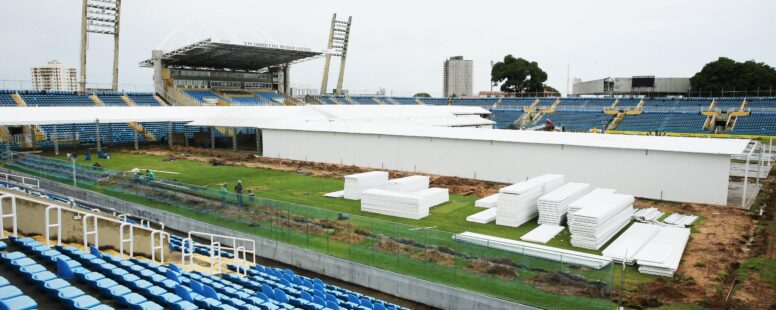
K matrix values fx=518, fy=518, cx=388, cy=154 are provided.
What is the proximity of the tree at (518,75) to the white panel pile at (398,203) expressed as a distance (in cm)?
7846

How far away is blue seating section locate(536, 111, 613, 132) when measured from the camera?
6074 centimetres

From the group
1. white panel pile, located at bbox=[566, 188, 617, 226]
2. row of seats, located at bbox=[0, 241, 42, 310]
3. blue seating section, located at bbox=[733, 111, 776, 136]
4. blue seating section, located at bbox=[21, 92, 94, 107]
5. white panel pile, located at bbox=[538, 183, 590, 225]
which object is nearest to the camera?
row of seats, located at bbox=[0, 241, 42, 310]

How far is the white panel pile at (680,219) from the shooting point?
20.4 meters

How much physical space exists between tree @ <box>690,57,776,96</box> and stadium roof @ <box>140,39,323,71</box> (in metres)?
58.3

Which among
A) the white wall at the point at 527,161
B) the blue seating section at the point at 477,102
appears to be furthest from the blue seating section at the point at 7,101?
the blue seating section at the point at 477,102

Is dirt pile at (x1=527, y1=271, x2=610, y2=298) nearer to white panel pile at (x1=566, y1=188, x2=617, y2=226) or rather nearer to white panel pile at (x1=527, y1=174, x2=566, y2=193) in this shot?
white panel pile at (x1=566, y1=188, x2=617, y2=226)

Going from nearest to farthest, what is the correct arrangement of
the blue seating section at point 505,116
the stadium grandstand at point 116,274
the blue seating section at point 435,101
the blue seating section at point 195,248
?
the stadium grandstand at point 116,274, the blue seating section at point 195,248, the blue seating section at point 505,116, the blue seating section at point 435,101

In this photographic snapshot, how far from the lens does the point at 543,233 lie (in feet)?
61.3

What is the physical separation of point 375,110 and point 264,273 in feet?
129

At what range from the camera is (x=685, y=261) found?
1616 centimetres

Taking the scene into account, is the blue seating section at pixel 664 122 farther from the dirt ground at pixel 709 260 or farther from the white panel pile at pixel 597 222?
the white panel pile at pixel 597 222

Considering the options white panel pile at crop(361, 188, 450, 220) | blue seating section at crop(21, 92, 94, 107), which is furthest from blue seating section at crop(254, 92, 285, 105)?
white panel pile at crop(361, 188, 450, 220)

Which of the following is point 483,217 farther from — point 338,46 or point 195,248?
point 338,46

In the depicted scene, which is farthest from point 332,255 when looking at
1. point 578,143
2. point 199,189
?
point 578,143
